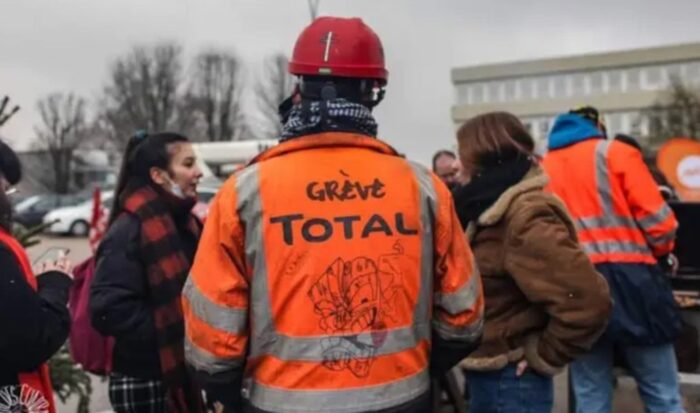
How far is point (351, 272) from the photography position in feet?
6.97

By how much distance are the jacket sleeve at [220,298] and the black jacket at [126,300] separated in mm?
1161

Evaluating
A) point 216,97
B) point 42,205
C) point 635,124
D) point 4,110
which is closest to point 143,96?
point 216,97

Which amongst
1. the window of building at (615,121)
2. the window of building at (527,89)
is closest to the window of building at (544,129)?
the window of building at (527,89)

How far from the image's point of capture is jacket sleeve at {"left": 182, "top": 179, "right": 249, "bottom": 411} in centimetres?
211

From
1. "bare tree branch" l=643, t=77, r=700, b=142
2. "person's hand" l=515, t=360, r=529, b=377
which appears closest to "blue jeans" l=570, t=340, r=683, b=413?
"person's hand" l=515, t=360, r=529, b=377

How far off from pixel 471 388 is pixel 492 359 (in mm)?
223

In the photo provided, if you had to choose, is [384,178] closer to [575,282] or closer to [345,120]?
[345,120]

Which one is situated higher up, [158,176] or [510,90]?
[158,176]

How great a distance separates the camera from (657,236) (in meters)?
3.62

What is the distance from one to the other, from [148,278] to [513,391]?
152cm

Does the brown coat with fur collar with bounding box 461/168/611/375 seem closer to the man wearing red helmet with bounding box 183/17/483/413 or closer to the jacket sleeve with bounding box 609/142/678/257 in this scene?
the man wearing red helmet with bounding box 183/17/483/413

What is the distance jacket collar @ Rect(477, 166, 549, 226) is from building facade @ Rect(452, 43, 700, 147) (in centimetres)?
6752

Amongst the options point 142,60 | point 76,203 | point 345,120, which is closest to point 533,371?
point 345,120

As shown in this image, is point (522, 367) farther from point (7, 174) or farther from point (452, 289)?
point (7, 174)
